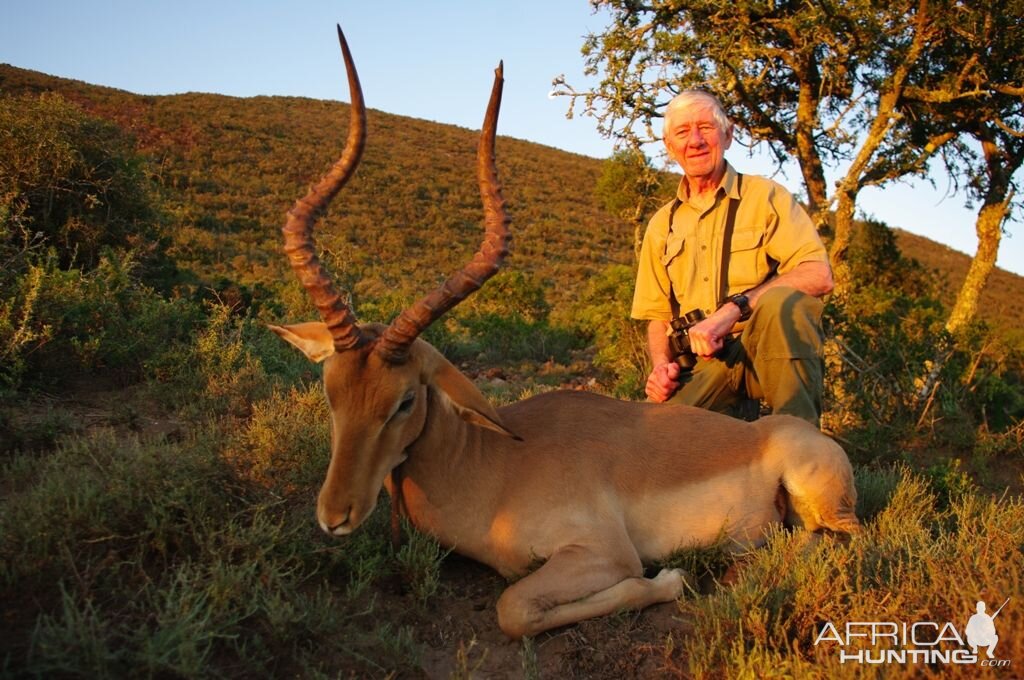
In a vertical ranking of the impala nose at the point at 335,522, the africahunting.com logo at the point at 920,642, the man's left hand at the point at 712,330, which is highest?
the man's left hand at the point at 712,330

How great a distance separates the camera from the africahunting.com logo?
2.95 metres

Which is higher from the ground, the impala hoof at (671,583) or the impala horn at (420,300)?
the impala horn at (420,300)

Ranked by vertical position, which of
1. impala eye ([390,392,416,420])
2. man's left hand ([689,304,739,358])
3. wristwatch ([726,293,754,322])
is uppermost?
wristwatch ([726,293,754,322])

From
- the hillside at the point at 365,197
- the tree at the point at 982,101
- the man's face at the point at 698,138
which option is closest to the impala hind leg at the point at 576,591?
the man's face at the point at 698,138

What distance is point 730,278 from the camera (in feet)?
19.7

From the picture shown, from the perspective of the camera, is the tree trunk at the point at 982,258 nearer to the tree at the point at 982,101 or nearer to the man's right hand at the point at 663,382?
the tree at the point at 982,101

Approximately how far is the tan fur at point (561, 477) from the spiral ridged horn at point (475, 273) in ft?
0.45

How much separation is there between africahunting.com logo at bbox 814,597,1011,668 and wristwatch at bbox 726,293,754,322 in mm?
2735

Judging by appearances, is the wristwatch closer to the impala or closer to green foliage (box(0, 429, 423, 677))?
the impala

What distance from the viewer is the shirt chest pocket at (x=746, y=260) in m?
5.92

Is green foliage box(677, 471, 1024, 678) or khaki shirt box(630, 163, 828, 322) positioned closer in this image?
green foliage box(677, 471, 1024, 678)

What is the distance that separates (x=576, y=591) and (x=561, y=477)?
66 cm

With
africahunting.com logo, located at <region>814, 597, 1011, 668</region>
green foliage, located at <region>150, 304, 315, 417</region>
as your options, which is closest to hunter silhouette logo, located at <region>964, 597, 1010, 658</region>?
africahunting.com logo, located at <region>814, 597, 1011, 668</region>

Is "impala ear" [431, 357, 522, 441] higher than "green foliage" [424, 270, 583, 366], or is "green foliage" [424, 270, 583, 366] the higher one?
"impala ear" [431, 357, 522, 441]
